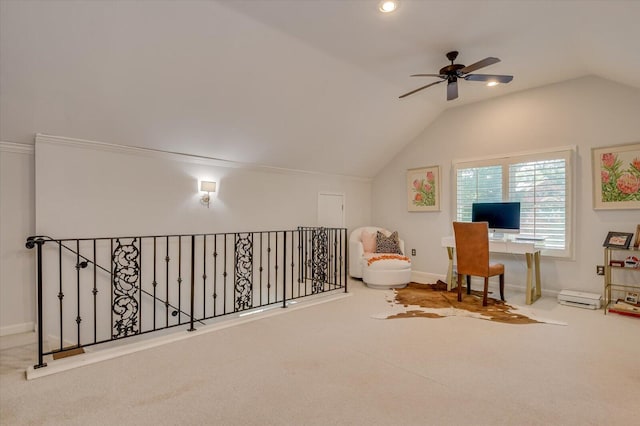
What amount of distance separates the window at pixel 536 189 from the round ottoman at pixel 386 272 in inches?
58.9

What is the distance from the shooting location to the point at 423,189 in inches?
237

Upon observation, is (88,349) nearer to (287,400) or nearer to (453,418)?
(287,400)

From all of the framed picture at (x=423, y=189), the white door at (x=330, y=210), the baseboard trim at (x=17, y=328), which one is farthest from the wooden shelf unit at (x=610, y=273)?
the baseboard trim at (x=17, y=328)

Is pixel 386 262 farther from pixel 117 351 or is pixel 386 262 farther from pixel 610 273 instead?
pixel 117 351

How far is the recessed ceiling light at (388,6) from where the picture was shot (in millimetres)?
2721

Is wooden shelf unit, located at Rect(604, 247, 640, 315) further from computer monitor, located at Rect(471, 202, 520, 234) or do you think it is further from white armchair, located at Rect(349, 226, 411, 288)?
white armchair, located at Rect(349, 226, 411, 288)

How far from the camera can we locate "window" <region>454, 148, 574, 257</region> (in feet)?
14.6

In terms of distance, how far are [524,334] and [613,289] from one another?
1993 millimetres

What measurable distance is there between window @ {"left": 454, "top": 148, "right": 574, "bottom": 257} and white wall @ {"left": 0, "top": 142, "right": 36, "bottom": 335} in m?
6.12

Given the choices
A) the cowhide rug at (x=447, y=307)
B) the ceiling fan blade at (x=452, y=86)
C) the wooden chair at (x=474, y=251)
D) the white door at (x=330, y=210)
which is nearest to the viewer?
the ceiling fan blade at (x=452, y=86)

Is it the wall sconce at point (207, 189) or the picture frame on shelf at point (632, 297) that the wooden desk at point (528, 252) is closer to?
the picture frame on shelf at point (632, 297)

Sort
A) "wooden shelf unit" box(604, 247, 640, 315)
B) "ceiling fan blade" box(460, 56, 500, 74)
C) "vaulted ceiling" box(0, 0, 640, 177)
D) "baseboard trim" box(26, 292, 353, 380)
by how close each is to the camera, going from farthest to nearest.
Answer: "wooden shelf unit" box(604, 247, 640, 315) → "ceiling fan blade" box(460, 56, 500, 74) → "vaulted ceiling" box(0, 0, 640, 177) → "baseboard trim" box(26, 292, 353, 380)

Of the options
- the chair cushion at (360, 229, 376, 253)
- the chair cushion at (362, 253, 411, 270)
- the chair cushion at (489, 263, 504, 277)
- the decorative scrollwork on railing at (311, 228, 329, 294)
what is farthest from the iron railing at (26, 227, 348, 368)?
the chair cushion at (489, 263, 504, 277)

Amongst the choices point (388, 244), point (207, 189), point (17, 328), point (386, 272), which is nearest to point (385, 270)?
point (386, 272)
